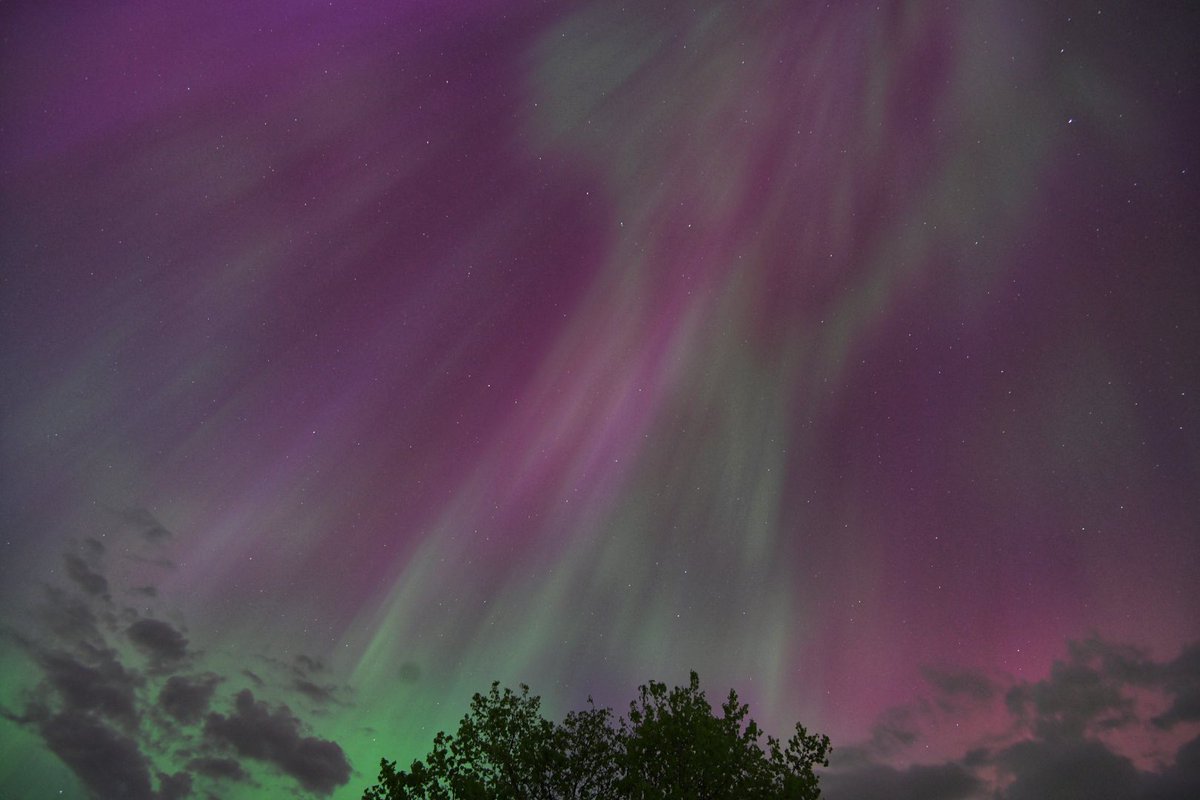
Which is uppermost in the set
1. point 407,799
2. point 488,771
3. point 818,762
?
point 818,762

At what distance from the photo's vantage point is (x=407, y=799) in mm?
30094

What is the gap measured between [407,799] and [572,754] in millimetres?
7261

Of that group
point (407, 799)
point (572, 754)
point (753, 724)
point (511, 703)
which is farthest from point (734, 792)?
point (407, 799)

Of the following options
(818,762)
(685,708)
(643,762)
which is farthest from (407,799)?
(818,762)

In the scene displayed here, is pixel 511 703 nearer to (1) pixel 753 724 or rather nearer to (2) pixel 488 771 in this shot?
(2) pixel 488 771

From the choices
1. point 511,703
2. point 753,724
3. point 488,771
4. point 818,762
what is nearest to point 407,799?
point 488,771

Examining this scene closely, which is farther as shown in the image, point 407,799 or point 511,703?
point 511,703

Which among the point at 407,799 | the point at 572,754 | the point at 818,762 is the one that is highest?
the point at 818,762

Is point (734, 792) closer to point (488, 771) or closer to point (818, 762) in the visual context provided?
point (818, 762)

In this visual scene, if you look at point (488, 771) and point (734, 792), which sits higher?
point (734, 792)

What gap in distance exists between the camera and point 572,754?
104ft

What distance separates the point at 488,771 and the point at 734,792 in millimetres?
10515

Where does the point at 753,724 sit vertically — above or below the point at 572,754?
above

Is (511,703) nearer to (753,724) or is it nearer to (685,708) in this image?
(685,708)
